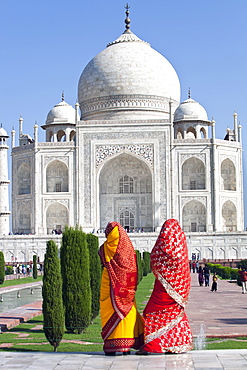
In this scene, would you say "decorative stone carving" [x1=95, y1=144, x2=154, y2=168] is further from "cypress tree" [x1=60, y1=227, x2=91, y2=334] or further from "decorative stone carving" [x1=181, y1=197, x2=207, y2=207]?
"cypress tree" [x1=60, y1=227, x2=91, y2=334]

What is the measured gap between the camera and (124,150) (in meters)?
27.5

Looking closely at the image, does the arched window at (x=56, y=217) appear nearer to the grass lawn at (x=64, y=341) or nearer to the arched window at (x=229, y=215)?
the arched window at (x=229, y=215)

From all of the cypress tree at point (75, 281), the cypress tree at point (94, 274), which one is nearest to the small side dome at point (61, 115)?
the cypress tree at point (94, 274)

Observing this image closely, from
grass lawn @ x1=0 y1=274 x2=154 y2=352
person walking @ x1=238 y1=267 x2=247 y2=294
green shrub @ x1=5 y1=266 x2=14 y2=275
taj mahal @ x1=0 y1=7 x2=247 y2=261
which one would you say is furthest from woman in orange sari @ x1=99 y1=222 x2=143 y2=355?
taj mahal @ x1=0 y1=7 x2=247 y2=261

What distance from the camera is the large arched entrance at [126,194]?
28453mm

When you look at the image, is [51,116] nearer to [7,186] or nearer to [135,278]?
[7,186]

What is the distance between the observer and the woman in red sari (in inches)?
231

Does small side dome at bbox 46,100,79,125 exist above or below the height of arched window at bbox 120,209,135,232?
above

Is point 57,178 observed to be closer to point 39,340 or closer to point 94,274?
point 94,274

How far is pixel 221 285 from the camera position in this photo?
16531 millimetres

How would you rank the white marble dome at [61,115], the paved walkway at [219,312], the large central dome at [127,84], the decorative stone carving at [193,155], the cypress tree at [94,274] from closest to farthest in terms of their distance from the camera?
the paved walkway at [219,312]
the cypress tree at [94,274]
the decorative stone carving at [193,155]
the large central dome at [127,84]
the white marble dome at [61,115]

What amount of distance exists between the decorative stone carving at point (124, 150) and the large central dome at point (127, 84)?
87.8 inches

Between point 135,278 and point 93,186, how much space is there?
21072 millimetres

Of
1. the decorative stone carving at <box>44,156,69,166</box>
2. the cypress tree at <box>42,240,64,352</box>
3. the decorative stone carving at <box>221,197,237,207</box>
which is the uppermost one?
the decorative stone carving at <box>44,156,69,166</box>
